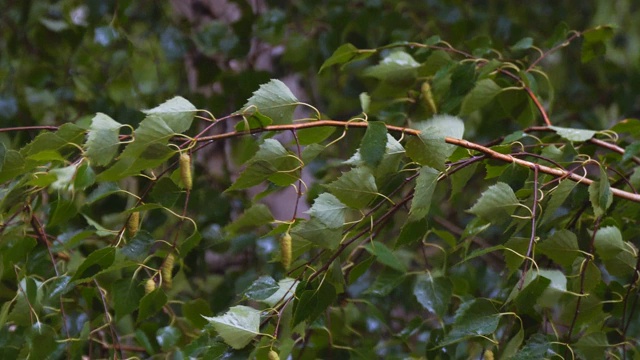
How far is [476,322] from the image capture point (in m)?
0.59

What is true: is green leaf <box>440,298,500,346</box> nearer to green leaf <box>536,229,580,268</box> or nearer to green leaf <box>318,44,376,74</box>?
green leaf <box>536,229,580,268</box>

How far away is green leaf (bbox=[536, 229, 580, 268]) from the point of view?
62 centimetres

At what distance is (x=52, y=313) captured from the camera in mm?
739

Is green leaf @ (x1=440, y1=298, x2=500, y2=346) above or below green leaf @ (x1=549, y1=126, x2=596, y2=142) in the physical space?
below

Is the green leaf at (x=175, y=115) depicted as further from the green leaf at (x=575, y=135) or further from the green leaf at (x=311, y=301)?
the green leaf at (x=575, y=135)

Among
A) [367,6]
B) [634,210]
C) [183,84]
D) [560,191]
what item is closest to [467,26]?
[367,6]

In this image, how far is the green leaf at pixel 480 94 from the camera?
814 millimetres

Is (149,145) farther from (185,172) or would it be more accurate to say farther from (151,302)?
(151,302)

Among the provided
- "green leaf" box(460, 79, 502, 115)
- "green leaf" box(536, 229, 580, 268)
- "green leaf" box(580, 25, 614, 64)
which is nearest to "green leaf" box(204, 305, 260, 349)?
"green leaf" box(536, 229, 580, 268)

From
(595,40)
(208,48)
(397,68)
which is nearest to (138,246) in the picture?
(397,68)

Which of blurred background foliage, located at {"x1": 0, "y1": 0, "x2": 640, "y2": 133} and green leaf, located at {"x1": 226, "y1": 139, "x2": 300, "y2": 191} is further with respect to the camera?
blurred background foliage, located at {"x1": 0, "y1": 0, "x2": 640, "y2": 133}

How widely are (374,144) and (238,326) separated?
5.9 inches

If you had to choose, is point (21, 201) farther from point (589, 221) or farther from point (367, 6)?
point (367, 6)

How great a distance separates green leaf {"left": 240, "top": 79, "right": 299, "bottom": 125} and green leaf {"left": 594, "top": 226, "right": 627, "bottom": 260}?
0.25m
